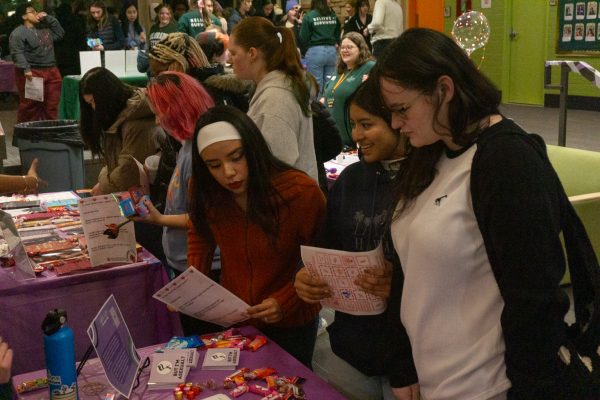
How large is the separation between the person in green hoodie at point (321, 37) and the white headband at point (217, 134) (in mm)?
7362

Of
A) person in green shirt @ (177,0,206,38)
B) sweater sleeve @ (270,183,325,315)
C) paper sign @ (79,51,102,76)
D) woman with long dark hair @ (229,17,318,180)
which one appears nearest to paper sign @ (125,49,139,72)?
paper sign @ (79,51,102,76)

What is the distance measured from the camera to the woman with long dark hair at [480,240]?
1.27 meters

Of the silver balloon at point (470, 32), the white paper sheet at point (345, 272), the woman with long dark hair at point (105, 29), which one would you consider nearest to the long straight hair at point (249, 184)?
the white paper sheet at point (345, 272)

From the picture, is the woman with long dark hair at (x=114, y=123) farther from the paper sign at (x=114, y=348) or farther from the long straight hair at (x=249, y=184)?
the paper sign at (x=114, y=348)

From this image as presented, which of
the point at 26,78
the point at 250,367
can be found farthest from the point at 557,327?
the point at 26,78

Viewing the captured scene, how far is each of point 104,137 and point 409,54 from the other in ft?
8.62

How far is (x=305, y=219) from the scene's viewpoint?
2.16 meters

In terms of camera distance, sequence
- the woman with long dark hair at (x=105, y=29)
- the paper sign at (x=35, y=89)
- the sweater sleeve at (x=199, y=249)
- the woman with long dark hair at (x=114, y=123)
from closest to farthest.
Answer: the sweater sleeve at (x=199, y=249), the woman with long dark hair at (x=114, y=123), the paper sign at (x=35, y=89), the woman with long dark hair at (x=105, y=29)

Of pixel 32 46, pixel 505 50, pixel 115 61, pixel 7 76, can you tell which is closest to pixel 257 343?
pixel 32 46

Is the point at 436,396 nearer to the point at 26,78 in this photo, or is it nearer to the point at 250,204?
the point at 250,204

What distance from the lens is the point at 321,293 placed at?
6.00 ft

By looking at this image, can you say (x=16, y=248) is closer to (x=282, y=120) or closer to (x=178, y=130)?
(x=178, y=130)

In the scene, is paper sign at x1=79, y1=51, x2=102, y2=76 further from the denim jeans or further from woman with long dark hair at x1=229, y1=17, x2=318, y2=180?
woman with long dark hair at x1=229, y1=17, x2=318, y2=180

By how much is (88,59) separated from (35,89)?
120 centimetres
